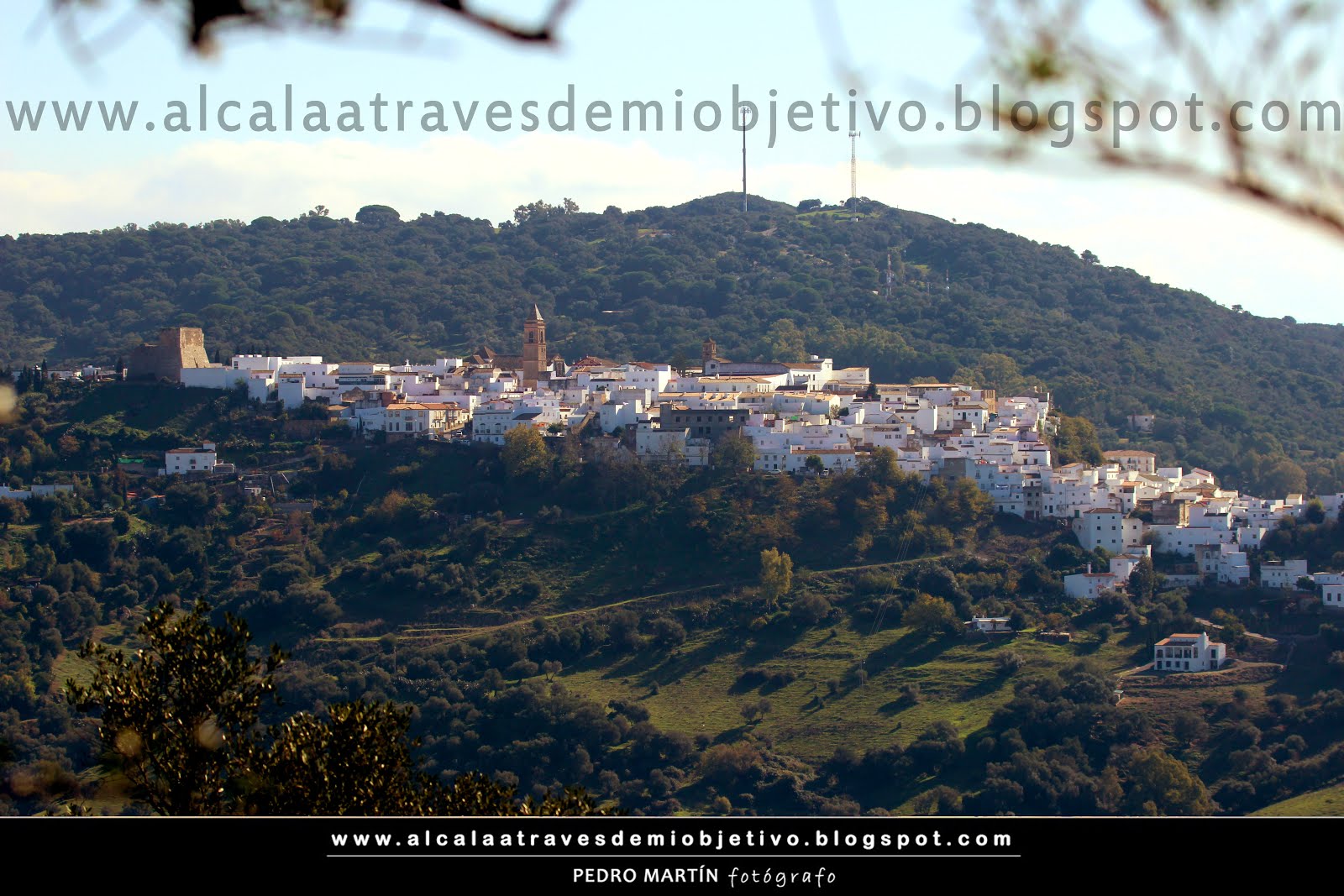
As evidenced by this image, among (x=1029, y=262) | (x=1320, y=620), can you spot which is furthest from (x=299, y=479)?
(x=1029, y=262)

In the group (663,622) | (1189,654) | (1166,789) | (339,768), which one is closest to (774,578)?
(663,622)

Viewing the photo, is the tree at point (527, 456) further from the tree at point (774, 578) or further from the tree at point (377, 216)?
the tree at point (377, 216)

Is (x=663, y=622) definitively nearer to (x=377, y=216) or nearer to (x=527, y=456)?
(x=527, y=456)
